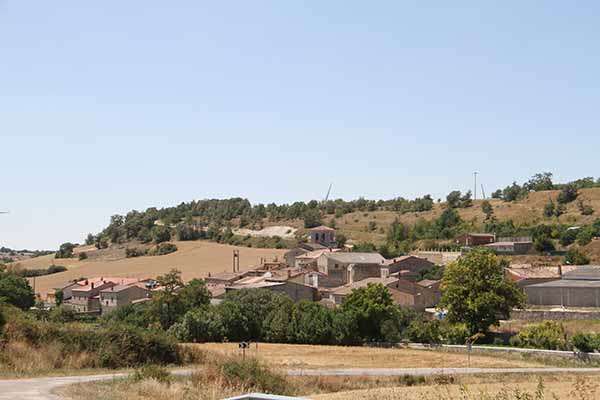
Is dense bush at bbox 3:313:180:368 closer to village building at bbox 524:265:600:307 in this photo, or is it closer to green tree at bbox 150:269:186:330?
green tree at bbox 150:269:186:330

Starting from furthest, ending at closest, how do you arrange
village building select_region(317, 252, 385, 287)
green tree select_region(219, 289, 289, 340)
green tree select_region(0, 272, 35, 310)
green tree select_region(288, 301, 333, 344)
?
village building select_region(317, 252, 385, 287)
green tree select_region(0, 272, 35, 310)
green tree select_region(219, 289, 289, 340)
green tree select_region(288, 301, 333, 344)

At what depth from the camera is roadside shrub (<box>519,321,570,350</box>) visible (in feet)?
171

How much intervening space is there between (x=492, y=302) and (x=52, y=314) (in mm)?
35284

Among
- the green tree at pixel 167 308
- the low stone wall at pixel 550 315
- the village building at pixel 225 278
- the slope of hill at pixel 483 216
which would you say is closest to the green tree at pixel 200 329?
the green tree at pixel 167 308

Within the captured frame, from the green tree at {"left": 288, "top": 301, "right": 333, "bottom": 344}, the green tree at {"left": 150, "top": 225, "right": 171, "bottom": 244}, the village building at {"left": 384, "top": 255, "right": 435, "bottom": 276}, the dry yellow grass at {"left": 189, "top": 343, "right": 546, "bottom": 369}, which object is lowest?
the dry yellow grass at {"left": 189, "top": 343, "right": 546, "bottom": 369}

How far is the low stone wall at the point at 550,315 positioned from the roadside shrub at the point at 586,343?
11743 millimetres

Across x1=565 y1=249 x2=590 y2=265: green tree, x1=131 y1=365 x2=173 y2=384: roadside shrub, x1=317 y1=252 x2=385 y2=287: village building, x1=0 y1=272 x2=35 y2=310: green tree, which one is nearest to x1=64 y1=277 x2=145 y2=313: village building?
x1=0 y1=272 x2=35 y2=310: green tree

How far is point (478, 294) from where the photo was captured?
59.4m

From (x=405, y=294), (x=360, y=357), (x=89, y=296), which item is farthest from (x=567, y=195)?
(x=360, y=357)

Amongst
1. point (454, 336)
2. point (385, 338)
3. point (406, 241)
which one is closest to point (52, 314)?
point (385, 338)

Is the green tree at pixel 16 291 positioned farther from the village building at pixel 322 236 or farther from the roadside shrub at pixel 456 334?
the village building at pixel 322 236

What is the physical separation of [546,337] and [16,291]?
4865cm

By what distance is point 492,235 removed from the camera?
98.6 metres

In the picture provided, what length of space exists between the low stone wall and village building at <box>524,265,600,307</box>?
2.63 meters
